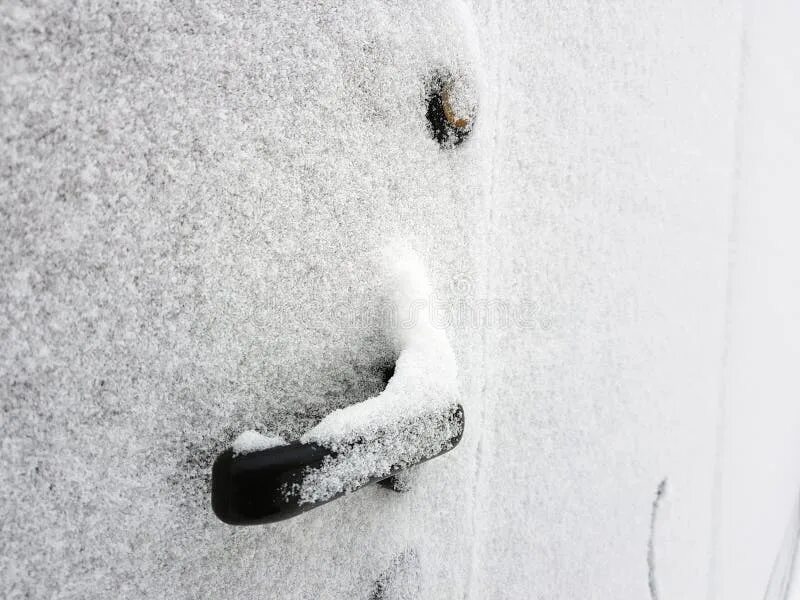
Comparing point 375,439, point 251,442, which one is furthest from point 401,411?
point 251,442

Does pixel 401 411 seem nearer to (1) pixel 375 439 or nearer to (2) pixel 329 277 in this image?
(1) pixel 375 439

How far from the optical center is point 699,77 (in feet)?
3.79

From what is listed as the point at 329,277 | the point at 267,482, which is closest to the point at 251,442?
the point at 267,482

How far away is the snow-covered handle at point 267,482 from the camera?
0.41 metres

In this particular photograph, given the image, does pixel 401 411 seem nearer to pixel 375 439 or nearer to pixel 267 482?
pixel 375 439

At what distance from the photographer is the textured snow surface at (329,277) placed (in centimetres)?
39

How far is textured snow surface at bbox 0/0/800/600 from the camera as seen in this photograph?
390 mm

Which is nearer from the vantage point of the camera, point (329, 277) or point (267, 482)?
point (267, 482)

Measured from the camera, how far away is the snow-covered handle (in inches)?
16.1

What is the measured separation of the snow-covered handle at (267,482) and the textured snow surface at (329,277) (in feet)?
0.10

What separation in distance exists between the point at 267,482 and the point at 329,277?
0.22m

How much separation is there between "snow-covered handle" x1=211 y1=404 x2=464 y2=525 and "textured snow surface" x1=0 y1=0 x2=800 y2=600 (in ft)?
0.10

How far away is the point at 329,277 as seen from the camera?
527 mm

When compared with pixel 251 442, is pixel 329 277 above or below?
above
